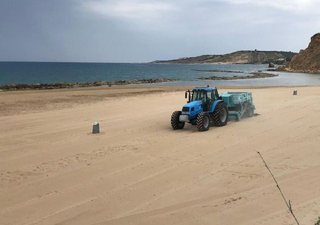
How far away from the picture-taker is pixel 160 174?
27.5ft

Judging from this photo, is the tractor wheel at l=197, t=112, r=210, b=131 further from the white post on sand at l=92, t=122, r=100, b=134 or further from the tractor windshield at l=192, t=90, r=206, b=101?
the white post on sand at l=92, t=122, r=100, b=134

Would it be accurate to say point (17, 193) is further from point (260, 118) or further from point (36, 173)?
point (260, 118)

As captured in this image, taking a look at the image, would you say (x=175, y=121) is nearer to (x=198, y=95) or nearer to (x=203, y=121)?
(x=203, y=121)

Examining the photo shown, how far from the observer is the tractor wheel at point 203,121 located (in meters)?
13.2

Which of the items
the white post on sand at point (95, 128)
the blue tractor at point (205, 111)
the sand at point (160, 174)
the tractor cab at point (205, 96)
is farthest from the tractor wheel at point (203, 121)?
the white post on sand at point (95, 128)

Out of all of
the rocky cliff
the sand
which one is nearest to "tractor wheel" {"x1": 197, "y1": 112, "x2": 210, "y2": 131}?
the sand

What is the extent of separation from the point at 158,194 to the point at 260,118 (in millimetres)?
10637

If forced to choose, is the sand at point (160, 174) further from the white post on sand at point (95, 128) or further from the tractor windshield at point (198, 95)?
the tractor windshield at point (198, 95)

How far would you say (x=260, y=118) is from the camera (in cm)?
1631

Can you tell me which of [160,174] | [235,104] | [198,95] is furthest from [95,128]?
[235,104]

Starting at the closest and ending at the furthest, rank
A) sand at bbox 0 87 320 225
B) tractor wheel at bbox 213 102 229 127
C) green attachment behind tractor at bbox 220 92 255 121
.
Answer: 1. sand at bbox 0 87 320 225
2. tractor wheel at bbox 213 102 229 127
3. green attachment behind tractor at bbox 220 92 255 121

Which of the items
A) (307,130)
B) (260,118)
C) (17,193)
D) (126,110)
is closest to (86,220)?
(17,193)

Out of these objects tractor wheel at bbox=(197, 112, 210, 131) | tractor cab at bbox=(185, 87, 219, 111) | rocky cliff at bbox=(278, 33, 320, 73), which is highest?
rocky cliff at bbox=(278, 33, 320, 73)

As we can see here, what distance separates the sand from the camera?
6.16 metres
